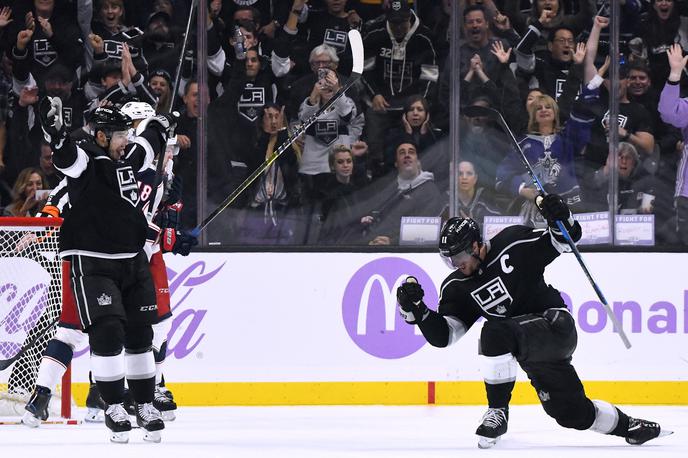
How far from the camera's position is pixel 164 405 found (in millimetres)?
6043

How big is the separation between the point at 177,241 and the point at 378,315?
52.1 inches

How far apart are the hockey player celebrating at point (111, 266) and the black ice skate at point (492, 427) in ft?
3.73

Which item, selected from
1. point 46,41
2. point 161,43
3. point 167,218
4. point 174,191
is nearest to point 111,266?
point 167,218

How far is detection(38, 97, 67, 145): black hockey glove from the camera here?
15.3 ft

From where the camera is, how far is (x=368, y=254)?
685cm

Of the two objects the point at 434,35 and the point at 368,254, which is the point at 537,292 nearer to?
the point at 368,254

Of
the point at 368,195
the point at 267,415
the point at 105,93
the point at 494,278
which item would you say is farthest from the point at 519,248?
the point at 105,93

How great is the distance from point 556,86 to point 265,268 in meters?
1.98

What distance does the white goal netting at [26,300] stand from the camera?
6.18m

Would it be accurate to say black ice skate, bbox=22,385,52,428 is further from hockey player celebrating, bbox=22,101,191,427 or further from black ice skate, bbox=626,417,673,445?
black ice skate, bbox=626,417,673,445

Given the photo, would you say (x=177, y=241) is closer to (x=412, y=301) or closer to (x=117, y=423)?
(x=117, y=423)

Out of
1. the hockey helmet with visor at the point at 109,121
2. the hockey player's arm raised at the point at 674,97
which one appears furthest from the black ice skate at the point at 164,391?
the hockey player's arm raised at the point at 674,97

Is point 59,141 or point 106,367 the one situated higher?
point 59,141

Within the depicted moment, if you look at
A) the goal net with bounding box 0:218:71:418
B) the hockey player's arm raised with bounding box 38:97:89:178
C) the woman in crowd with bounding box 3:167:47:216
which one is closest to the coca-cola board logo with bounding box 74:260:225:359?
the goal net with bounding box 0:218:71:418
